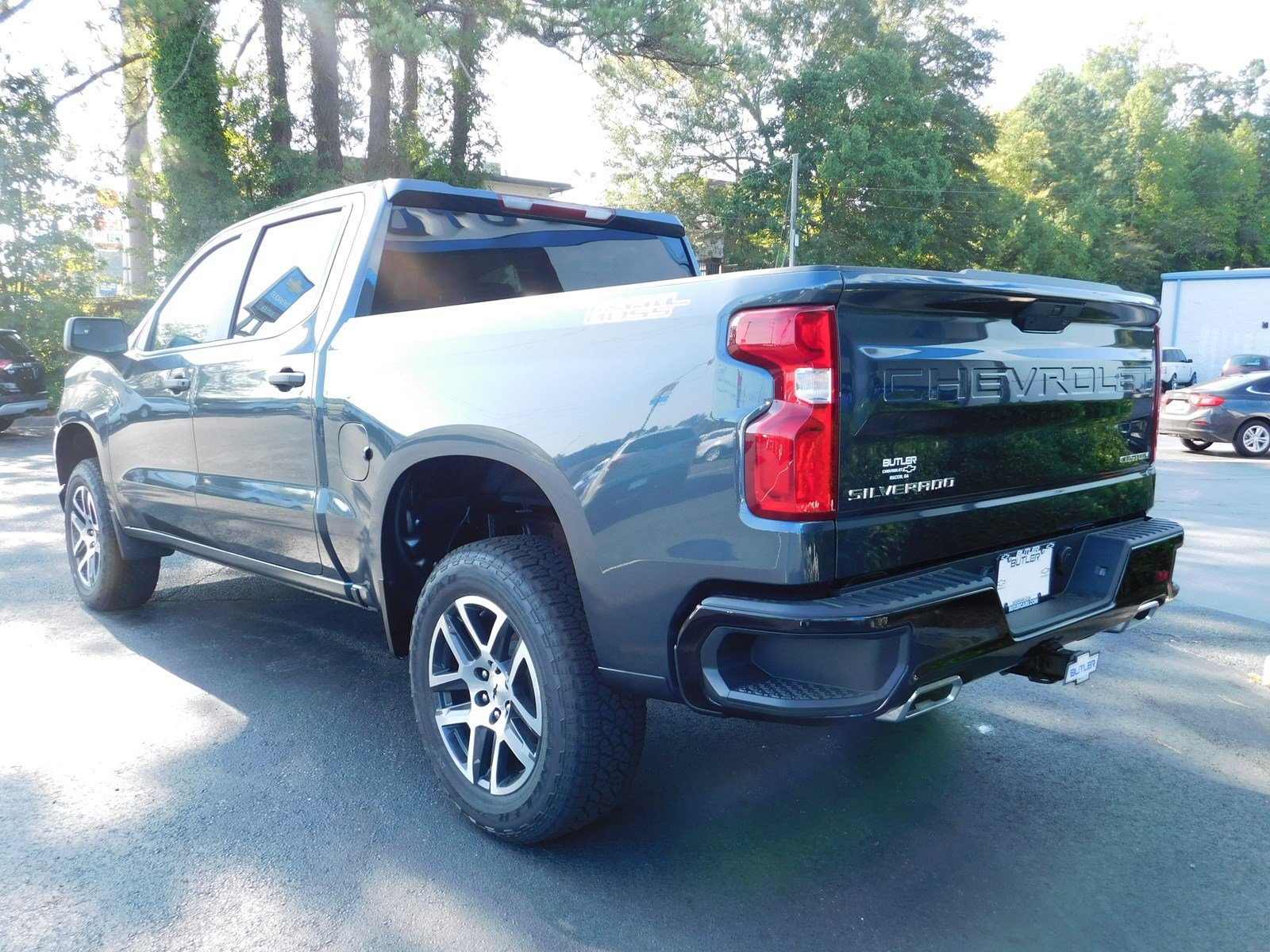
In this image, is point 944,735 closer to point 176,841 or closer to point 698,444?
point 698,444

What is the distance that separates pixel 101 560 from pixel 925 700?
4.40 meters

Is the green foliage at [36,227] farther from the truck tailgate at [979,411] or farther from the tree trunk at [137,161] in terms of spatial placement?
the truck tailgate at [979,411]

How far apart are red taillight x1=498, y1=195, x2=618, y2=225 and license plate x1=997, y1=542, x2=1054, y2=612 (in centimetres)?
228

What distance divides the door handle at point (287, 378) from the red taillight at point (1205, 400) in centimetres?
1556

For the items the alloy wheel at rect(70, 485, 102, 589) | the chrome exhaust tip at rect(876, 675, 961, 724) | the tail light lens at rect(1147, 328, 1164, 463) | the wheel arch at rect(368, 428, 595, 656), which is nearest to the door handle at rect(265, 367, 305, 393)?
the wheel arch at rect(368, 428, 595, 656)

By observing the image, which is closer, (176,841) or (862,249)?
(176,841)

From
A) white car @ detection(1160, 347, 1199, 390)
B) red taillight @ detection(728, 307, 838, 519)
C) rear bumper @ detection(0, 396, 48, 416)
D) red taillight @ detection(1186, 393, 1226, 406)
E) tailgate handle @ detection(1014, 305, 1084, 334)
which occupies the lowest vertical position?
white car @ detection(1160, 347, 1199, 390)

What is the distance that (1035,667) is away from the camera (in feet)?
9.69

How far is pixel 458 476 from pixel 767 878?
157 centimetres

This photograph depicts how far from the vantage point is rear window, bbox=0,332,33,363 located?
1544 cm

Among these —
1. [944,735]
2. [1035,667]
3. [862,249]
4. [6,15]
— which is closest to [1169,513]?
[944,735]

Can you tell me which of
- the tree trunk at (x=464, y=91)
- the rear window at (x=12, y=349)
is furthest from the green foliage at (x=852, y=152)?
the rear window at (x=12, y=349)

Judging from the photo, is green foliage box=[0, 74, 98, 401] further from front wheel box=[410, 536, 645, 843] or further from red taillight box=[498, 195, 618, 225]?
front wheel box=[410, 536, 645, 843]

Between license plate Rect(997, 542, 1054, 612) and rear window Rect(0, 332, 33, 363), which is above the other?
rear window Rect(0, 332, 33, 363)
